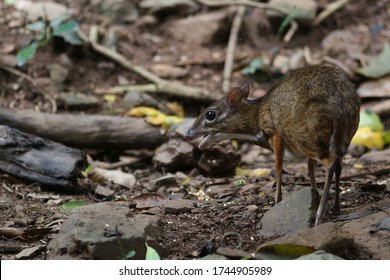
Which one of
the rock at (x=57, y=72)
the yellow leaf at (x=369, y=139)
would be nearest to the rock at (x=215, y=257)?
the yellow leaf at (x=369, y=139)

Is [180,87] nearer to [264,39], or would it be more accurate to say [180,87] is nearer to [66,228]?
[264,39]

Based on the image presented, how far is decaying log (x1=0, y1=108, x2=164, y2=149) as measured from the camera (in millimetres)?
7711

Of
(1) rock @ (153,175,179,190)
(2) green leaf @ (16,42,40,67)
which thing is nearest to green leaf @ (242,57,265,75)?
(2) green leaf @ (16,42,40,67)

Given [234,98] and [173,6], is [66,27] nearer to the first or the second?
[173,6]

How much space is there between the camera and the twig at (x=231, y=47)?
10739 mm

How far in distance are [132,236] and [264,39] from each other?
8547 millimetres

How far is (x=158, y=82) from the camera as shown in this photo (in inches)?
408

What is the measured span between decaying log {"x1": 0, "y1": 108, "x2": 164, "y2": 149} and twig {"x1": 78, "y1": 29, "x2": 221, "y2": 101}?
1638mm

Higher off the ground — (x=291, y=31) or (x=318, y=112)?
(x=291, y=31)

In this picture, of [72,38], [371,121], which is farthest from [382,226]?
[72,38]

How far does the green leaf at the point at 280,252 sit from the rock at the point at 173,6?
876 centimetres

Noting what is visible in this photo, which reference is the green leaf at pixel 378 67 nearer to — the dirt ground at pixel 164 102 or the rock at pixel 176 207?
the dirt ground at pixel 164 102

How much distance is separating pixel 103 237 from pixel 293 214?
5.02 ft

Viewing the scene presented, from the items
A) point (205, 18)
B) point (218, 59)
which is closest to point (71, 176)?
point (218, 59)
